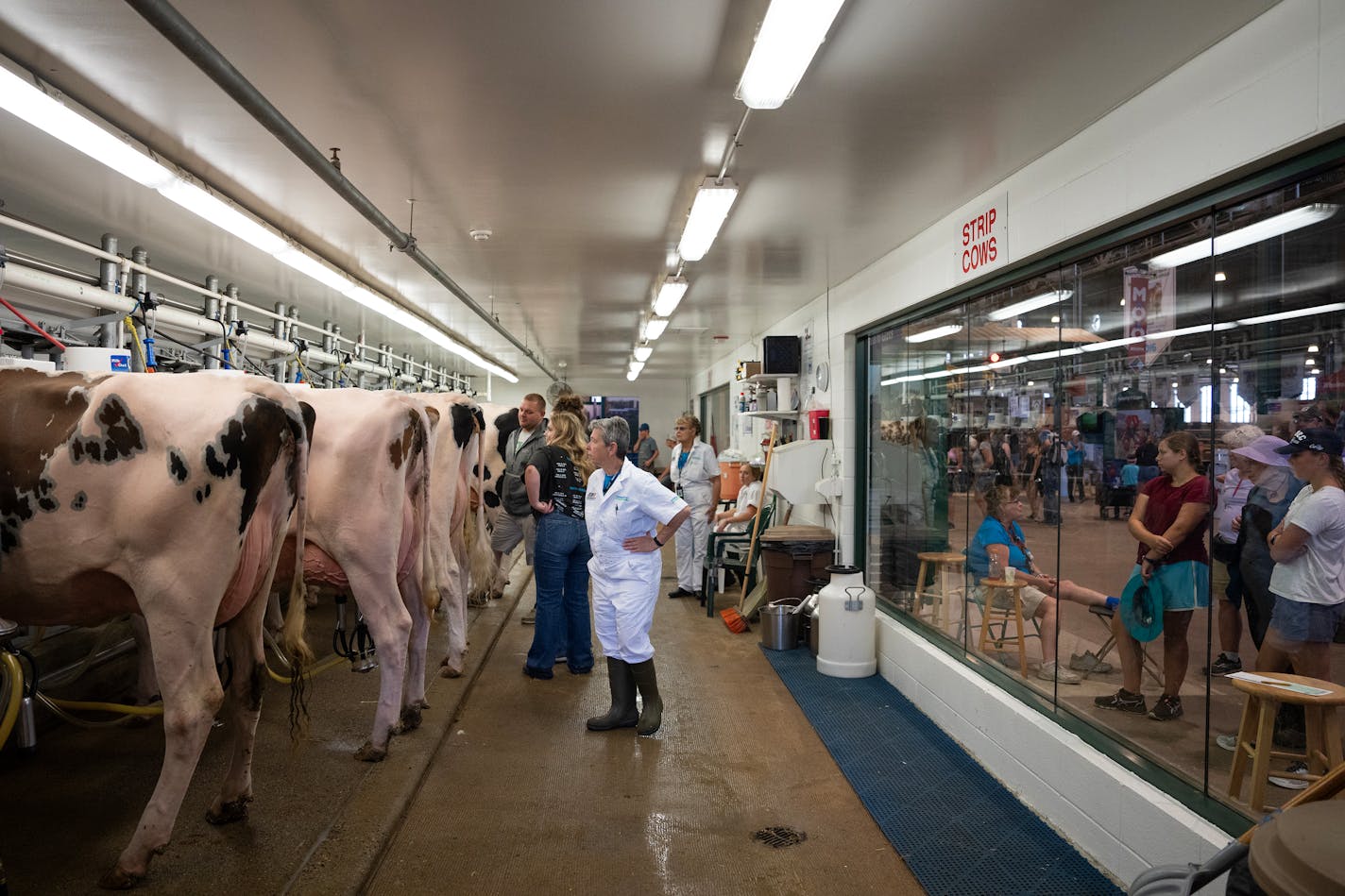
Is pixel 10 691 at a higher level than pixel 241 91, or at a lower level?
lower

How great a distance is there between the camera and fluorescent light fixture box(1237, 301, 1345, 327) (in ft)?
9.15

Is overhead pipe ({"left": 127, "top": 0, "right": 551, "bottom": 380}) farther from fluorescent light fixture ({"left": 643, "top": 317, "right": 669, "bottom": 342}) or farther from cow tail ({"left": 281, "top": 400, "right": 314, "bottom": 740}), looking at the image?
fluorescent light fixture ({"left": 643, "top": 317, "right": 669, "bottom": 342})

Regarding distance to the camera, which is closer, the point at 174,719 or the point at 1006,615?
the point at 174,719

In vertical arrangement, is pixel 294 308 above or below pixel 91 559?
above

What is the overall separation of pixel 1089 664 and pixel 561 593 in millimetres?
3348

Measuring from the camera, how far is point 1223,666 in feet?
10.9

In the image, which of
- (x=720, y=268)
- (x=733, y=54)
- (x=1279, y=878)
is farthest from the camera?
(x=720, y=268)

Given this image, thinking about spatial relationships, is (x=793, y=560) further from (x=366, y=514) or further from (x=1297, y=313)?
(x=1297, y=313)

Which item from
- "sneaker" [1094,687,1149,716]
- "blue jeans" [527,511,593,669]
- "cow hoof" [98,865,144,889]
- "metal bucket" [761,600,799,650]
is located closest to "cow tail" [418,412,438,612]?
"blue jeans" [527,511,593,669]

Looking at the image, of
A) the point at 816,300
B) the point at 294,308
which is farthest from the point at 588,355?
the point at 816,300

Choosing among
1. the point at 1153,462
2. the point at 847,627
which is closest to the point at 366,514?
the point at 847,627

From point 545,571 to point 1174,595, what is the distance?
148 inches

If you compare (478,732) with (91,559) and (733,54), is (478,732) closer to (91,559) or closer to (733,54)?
(91,559)

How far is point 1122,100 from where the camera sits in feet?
11.7
